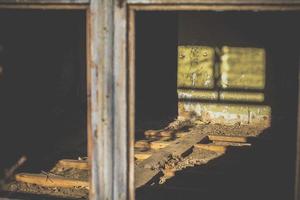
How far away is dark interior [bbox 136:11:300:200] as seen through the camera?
565cm

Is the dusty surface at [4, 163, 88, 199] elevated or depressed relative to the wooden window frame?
depressed

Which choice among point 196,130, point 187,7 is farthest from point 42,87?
point 187,7

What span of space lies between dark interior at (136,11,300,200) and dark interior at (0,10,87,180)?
1.39 m

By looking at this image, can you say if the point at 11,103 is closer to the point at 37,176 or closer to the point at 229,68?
the point at 37,176

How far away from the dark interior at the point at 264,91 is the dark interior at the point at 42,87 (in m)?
1.39

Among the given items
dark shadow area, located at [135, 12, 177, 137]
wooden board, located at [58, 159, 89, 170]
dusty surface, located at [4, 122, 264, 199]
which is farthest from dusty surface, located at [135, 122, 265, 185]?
dark shadow area, located at [135, 12, 177, 137]

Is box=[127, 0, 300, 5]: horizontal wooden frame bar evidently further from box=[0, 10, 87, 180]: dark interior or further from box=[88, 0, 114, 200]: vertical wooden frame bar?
box=[0, 10, 87, 180]: dark interior

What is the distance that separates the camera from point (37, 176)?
581 cm

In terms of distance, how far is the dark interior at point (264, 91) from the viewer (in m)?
5.65

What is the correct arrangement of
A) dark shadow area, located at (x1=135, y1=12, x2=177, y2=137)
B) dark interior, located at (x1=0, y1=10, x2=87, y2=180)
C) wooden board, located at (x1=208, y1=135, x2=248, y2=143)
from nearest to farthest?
dark interior, located at (x1=0, y1=10, x2=87, y2=180)
wooden board, located at (x1=208, y1=135, x2=248, y2=143)
dark shadow area, located at (x1=135, y1=12, x2=177, y2=137)

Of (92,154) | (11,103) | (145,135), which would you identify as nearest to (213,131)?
(145,135)

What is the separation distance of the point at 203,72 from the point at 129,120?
305 inches

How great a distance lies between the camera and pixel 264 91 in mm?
9812

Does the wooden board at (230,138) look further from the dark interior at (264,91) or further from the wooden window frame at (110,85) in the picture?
the wooden window frame at (110,85)
